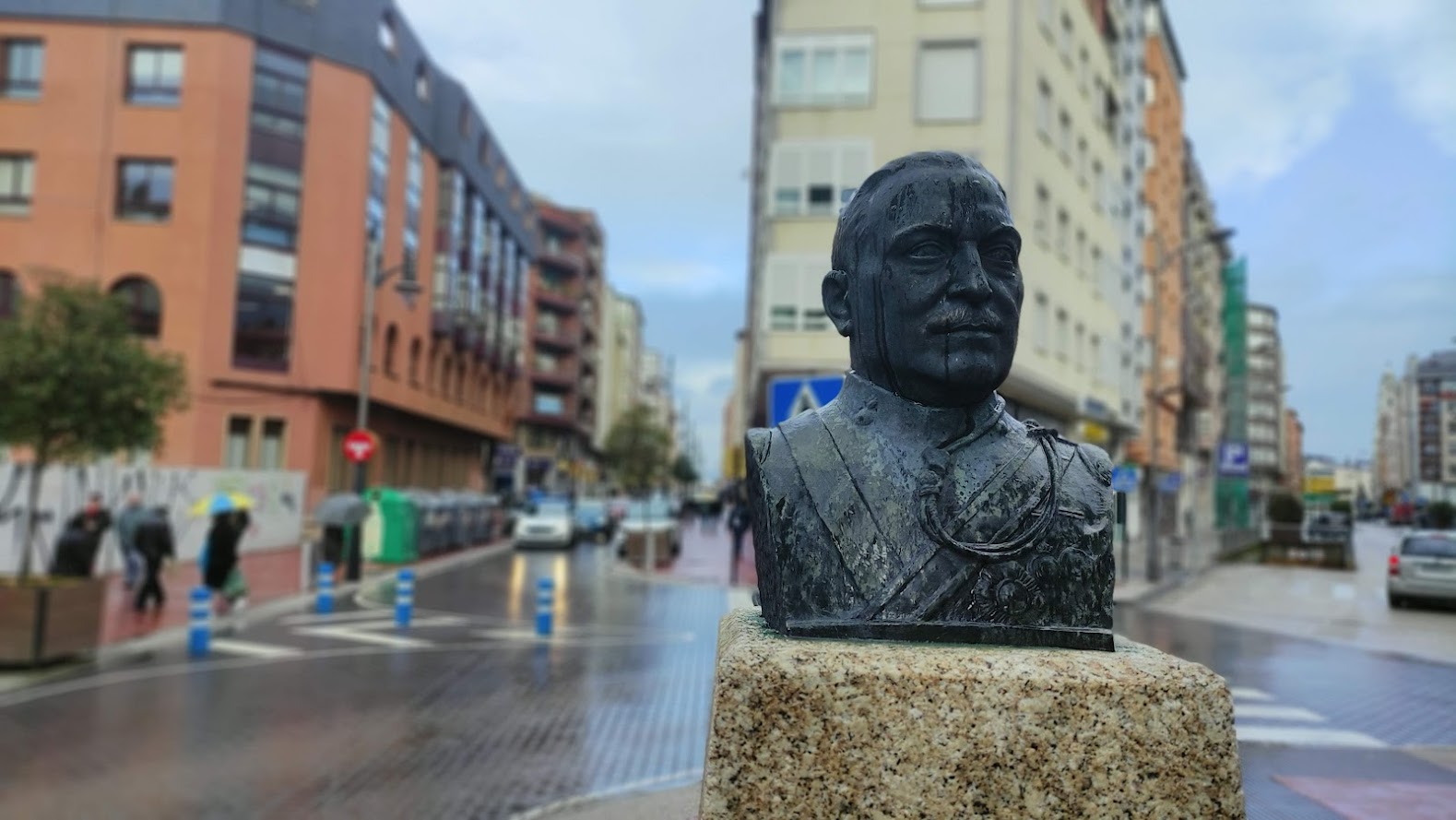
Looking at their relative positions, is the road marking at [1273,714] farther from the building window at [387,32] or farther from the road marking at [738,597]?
the building window at [387,32]

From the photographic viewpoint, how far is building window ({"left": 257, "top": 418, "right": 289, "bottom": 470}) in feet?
113

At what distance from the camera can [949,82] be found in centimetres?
2552

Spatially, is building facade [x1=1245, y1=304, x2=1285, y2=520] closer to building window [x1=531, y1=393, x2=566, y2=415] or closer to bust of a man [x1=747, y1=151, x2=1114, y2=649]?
building window [x1=531, y1=393, x2=566, y2=415]

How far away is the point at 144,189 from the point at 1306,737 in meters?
34.4

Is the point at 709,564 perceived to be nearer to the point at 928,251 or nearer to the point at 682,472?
the point at 928,251

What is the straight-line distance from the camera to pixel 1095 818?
2.51m

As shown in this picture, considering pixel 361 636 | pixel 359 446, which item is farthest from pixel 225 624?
pixel 359 446

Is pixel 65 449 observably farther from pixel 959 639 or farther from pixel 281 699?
pixel 959 639

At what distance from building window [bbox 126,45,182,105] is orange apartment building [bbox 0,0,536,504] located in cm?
6

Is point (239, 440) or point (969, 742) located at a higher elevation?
point (239, 440)

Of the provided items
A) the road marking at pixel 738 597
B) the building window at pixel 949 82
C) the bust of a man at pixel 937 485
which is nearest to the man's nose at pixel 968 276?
the bust of a man at pixel 937 485

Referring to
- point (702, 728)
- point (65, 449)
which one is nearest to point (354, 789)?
point (702, 728)

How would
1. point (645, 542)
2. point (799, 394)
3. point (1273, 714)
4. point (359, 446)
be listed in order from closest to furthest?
point (1273, 714), point (799, 394), point (359, 446), point (645, 542)

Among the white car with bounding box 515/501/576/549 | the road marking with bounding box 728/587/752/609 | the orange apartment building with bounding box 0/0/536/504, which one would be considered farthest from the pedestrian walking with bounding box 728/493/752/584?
the orange apartment building with bounding box 0/0/536/504
